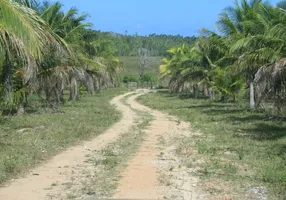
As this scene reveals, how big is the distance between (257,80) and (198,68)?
A: 73.2 feet

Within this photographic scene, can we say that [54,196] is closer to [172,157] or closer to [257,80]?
[172,157]

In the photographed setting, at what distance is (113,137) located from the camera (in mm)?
13352

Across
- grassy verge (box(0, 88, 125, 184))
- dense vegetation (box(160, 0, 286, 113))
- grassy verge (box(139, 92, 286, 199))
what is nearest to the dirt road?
grassy verge (box(0, 88, 125, 184))

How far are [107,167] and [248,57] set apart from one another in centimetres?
1066

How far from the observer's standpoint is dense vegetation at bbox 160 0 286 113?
12.9 metres

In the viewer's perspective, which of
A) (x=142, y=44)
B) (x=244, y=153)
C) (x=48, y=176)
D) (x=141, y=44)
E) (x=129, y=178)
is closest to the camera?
(x=129, y=178)

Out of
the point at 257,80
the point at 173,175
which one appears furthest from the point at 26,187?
the point at 257,80

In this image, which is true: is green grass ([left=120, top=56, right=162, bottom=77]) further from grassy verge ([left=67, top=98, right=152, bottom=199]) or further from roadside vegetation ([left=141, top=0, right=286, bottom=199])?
grassy verge ([left=67, top=98, right=152, bottom=199])

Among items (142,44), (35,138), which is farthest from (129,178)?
(142,44)

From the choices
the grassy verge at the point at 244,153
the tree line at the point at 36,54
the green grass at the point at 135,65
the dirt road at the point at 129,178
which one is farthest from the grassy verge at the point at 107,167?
the green grass at the point at 135,65

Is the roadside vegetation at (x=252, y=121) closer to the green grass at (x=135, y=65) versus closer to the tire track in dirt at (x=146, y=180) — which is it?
the tire track in dirt at (x=146, y=180)

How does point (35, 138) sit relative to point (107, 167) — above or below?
above

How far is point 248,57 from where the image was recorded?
17297 mm

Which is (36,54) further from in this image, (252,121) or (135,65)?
(135,65)
